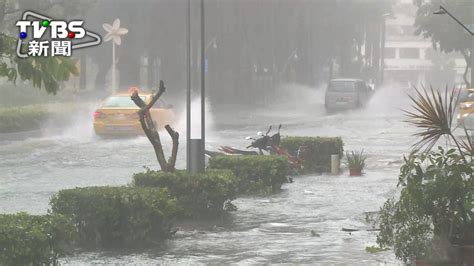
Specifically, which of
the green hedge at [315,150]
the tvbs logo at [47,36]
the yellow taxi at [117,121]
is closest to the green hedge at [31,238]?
the tvbs logo at [47,36]

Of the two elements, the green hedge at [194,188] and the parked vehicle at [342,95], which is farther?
the parked vehicle at [342,95]

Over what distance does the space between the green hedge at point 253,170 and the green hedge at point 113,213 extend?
18.2ft

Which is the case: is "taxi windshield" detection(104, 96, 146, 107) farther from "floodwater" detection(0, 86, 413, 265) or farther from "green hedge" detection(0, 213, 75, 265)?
"green hedge" detection(0, 213, 75, 265)

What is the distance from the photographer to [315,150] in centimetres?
2305

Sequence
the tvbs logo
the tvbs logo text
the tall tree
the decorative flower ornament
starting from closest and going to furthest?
the tvbs logo
the tvbs logo text
the decorative flower ornament
the tall tree

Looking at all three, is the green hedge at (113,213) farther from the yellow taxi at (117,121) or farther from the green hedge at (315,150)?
the yellow taxi at (117,121)

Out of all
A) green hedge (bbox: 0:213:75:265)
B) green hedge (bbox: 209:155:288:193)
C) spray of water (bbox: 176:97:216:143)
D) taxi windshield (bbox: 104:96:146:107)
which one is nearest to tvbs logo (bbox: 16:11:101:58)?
green hedge (bbox: 0:213:75:265)

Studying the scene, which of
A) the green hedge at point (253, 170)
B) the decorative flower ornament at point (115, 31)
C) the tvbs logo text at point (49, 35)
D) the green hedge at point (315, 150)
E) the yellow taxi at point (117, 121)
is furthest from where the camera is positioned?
the decorative flower ornament at point (115, 31)

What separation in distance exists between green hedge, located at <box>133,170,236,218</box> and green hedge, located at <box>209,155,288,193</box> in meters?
3.23

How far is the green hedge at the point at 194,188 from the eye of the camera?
14422 mm

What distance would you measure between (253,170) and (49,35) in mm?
8134

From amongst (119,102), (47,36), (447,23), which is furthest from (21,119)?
(447,23)

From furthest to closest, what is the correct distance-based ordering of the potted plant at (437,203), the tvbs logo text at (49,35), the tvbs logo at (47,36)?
1. the potted plant at (437,203)
2. the tvbs logo text at (49,35)
3. the tvbs logo at (47,36)

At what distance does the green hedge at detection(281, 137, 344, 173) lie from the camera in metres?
22.8
